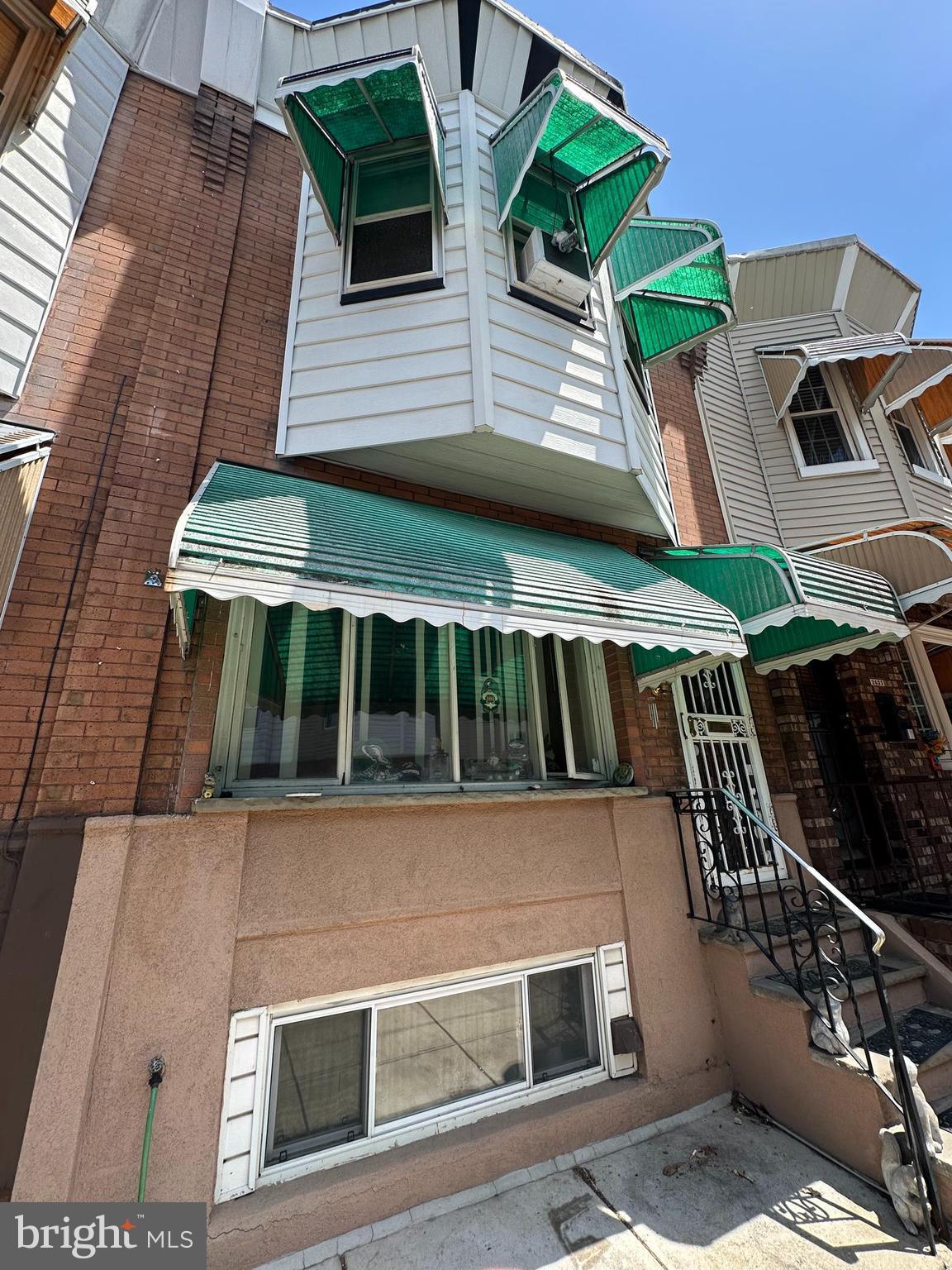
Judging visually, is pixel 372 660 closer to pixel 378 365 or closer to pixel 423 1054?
pixel 378 365

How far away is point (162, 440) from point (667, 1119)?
20.2ft

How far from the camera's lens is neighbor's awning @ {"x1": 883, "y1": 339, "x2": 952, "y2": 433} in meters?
8.19

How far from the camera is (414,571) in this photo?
3176 mm

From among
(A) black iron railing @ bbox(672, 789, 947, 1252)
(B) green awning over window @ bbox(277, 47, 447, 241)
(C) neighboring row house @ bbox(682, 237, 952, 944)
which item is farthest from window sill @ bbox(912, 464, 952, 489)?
(B) green awning over window @ bbox(277, 47, 447, 241)

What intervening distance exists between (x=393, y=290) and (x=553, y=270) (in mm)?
1516

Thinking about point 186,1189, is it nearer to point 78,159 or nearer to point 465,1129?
point 465,1129

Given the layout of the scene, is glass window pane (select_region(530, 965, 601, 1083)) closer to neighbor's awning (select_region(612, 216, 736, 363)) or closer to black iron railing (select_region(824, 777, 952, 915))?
black iron railing (select_region(824, 777, 952, 915))

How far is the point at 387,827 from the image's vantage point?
144 inches

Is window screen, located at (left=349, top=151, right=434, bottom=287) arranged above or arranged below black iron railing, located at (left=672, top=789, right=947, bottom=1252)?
above

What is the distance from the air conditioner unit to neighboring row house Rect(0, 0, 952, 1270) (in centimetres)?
6

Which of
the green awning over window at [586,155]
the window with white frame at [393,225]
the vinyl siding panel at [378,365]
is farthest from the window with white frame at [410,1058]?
the green awning over window at [586,155]

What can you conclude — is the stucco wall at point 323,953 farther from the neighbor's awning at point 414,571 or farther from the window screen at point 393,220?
the window screen at point 393,220

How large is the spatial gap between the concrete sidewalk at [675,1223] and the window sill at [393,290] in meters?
6.61

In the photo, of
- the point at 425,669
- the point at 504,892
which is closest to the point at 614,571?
the point at 425,669
